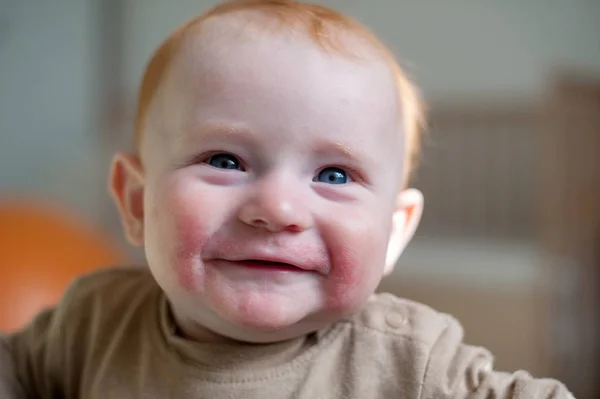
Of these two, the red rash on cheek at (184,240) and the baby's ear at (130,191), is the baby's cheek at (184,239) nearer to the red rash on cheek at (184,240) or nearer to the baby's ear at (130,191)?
the red rash on cheek at (184,240)

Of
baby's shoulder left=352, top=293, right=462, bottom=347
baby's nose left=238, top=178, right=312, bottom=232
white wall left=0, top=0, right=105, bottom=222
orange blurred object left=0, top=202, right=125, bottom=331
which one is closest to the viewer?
baby's nose left=238, top=178, right=312, bottom=232

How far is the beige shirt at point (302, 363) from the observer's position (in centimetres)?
60

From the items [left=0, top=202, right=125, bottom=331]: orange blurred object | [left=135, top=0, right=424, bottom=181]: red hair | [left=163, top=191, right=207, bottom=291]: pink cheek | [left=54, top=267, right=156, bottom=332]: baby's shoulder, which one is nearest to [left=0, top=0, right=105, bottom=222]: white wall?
[left=0, top=202, right=125, bottom=331]: orange blurred object

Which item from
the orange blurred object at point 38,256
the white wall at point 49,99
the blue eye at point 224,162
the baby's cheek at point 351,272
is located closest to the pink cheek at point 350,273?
the baby's cheek at point 351,272

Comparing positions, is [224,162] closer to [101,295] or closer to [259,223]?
[259,223]

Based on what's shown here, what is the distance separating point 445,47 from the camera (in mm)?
2520

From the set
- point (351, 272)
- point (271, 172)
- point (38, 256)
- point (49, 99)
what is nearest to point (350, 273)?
A: point (351, 272)

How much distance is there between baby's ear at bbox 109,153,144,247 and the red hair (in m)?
0.02

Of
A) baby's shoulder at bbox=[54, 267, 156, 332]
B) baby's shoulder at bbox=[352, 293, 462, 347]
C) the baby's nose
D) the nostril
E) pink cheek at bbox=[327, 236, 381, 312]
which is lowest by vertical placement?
baby's shoulder at bbox=[54, 267, 156, 332]

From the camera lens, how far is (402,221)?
2.30 ft

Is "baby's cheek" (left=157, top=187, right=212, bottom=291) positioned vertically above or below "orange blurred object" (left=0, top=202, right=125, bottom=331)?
above

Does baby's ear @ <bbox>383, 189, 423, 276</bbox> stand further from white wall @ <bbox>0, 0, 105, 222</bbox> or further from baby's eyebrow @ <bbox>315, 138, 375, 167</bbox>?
white wall @ <bbox>0, 0, 105, 222</bbox>

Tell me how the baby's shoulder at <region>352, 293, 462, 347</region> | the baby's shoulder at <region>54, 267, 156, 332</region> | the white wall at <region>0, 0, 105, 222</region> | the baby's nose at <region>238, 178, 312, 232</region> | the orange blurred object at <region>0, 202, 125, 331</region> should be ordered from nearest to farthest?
the baby's nose at <region>238, 178, 312, 232</region> → the baby's shoulder at <region>352, 293, 462, 347</region> → the baby's shoulder at <region>54, 267, 156, 332</region> → the orange blurred object at <region>0, 202, 125, 331</region> → the white wall at <region>0, 0, 105, 222</region>

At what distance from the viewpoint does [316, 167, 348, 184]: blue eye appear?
1.90 feet
